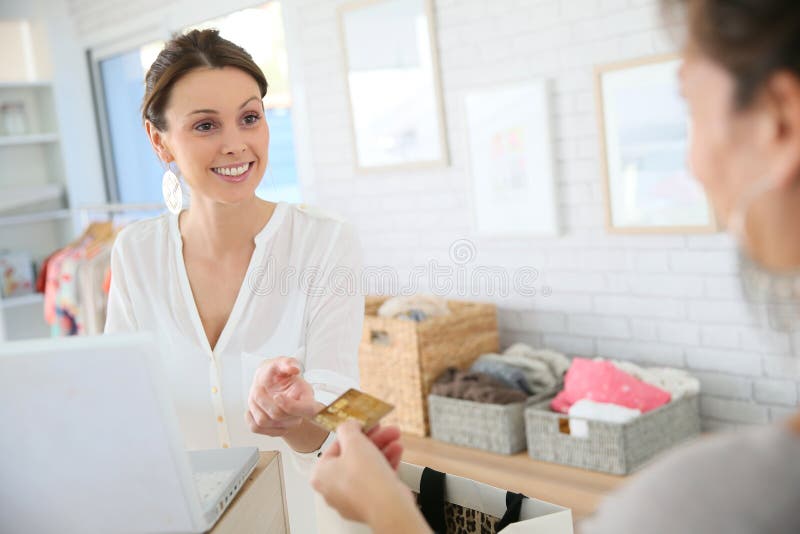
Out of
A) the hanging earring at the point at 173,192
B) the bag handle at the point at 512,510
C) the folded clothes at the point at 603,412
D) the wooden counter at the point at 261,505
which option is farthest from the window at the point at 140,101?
the bag handle at the point at 512,510

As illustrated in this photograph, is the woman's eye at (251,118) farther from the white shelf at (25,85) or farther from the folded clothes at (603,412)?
the white shelf at (25,85)

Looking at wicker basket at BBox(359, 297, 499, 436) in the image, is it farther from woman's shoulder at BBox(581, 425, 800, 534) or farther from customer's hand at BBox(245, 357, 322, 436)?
woman's shoulder at BBox(581, 425, 800, 534)

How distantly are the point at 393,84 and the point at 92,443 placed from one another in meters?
3.13

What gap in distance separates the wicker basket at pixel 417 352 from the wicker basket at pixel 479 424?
10 cm

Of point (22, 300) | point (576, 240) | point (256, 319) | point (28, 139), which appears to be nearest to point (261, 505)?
point (256, 319)

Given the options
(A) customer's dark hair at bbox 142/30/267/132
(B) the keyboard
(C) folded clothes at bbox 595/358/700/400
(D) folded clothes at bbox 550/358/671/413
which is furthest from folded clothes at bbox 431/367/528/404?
(B) the keyboard

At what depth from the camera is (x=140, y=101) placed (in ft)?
18.3

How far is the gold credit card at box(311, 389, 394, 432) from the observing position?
3.32 ft

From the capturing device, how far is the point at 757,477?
1.80 ft

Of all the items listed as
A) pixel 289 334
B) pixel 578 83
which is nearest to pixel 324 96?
pixel 578 83

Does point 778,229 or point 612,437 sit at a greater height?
point 778,229

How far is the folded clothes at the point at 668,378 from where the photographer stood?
286 cm

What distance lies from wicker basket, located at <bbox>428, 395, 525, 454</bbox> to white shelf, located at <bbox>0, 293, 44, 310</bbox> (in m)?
3.53

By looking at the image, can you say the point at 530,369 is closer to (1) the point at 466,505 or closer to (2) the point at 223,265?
(2) the point at 223,265
